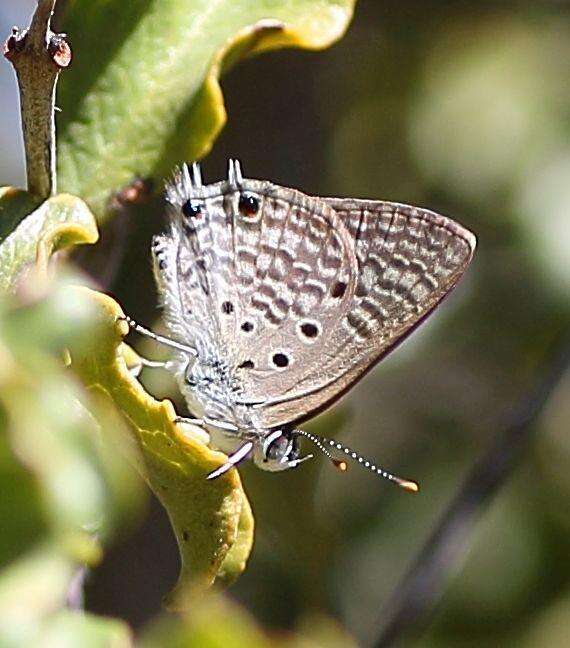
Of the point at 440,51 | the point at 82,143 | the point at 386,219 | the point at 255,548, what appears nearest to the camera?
the point at 82,143

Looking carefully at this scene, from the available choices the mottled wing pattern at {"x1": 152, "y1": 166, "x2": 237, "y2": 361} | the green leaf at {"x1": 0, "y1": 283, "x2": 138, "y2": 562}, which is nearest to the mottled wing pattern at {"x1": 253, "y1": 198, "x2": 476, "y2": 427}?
the mottled wing pattern at {"x1": 152, "y1": 166, "x2": 237, "y2": 361}

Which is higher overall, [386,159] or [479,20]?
[479,20]

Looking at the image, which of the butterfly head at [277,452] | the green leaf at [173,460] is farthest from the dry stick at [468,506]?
the green leaf at [173,460]

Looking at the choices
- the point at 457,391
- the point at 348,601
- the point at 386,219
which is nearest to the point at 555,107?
the point at 457,391

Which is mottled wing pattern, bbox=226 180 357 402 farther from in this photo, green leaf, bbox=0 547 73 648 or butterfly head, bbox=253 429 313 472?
green leaf, bbox=0 547 73 648

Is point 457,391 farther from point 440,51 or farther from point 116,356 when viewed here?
point 116,356

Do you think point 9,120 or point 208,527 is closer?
point 208,527
